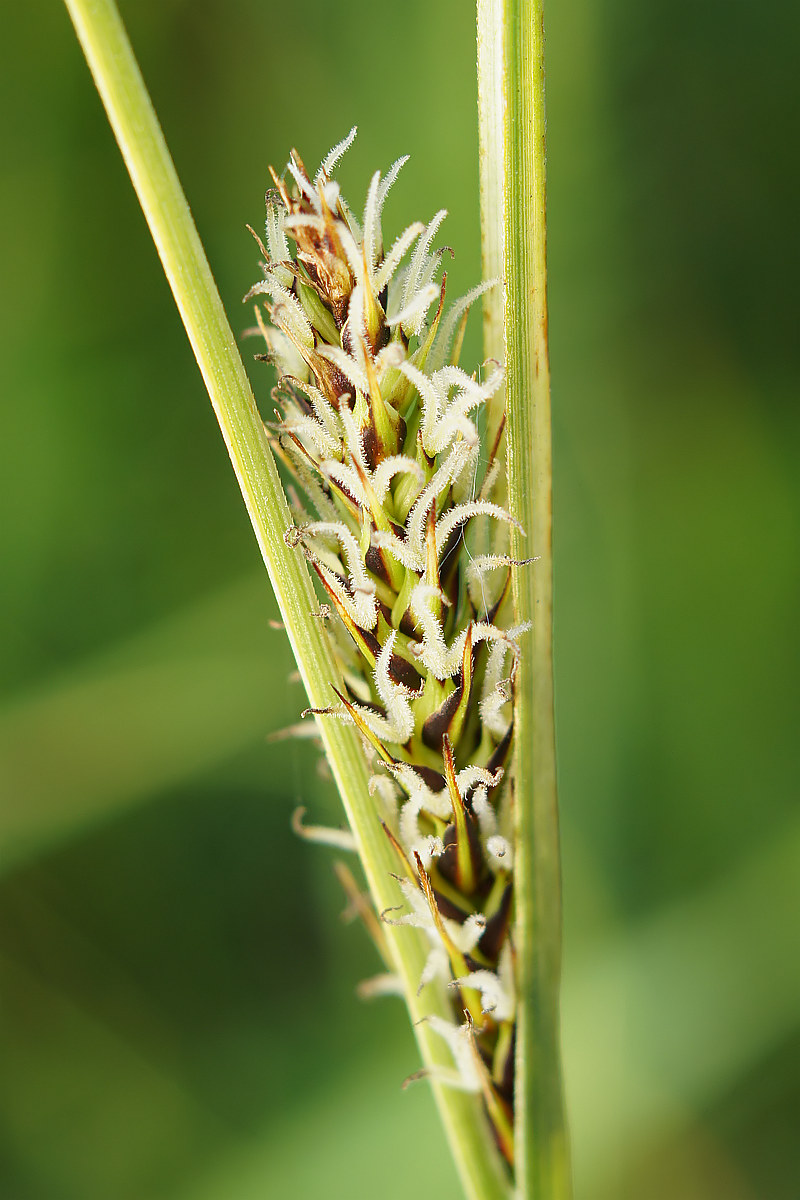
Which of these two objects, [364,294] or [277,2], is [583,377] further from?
[364,294]

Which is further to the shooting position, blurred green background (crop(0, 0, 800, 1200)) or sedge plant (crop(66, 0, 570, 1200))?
blurred green background (crop(0, 0, 800, 1200))

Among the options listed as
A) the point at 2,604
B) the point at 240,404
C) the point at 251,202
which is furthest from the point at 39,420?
the point at 240,404

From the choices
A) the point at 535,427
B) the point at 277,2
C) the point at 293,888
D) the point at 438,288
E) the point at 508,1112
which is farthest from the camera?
the point at 293,888

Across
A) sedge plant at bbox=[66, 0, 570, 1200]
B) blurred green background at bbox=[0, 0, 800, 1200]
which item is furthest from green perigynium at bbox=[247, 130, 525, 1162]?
blurred green background at bbox=[0, 0, 800, 1200]

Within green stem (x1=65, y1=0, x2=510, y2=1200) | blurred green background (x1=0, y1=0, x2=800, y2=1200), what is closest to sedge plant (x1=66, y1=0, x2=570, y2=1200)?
green stem (x1=65, y1=0, x2=510, y2=1200)

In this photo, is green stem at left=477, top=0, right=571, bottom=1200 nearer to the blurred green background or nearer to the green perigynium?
the green perigynium

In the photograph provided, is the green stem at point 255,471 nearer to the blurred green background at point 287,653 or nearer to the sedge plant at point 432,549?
the sedge plant at point 432,549

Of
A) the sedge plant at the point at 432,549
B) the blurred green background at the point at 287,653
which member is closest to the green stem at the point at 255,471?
the sedge plant at the point at 432,549

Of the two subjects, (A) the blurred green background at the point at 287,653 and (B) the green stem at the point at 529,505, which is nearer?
(B) the green stem at the point at 529,505
